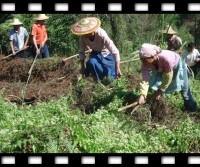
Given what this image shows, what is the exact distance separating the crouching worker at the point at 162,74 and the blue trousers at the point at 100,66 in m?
0.98

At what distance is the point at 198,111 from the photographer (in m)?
6.18

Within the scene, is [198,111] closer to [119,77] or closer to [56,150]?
[119,77]

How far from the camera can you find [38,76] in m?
8.13

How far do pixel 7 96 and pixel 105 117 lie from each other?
2279 mm

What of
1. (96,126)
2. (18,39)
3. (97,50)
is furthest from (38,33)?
(96,126)

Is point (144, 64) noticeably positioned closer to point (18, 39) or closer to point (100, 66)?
point (100, 66)

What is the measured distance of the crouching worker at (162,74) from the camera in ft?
18.0

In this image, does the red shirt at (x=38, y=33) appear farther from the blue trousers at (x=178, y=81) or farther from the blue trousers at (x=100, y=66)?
the blue trousers at (x=178, y=81)

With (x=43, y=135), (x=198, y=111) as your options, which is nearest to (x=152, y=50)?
(x=198, y=111)

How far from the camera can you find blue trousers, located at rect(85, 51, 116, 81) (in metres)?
6.88

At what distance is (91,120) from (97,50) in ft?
6.19

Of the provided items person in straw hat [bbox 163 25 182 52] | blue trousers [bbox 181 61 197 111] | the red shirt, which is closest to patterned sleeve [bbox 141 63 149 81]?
blue trousers [bbox 181 61 197 111]

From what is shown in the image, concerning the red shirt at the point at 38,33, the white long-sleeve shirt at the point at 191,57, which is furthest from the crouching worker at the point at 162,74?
the red shirt at the point at 38,33

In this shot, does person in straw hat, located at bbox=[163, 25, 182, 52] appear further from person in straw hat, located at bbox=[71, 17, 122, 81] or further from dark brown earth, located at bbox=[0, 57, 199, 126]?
person in straw hat, located at bbox=[71, 17, 122, 81]
